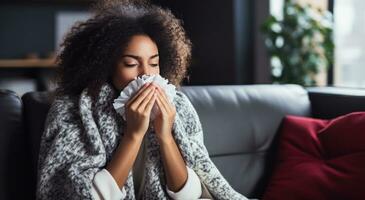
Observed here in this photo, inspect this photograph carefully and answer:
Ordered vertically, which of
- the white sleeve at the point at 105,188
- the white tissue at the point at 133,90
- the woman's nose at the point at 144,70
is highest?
the woman's nose at the point at 144,70

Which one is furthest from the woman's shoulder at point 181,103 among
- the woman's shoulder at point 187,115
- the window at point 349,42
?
the window at point 349,42

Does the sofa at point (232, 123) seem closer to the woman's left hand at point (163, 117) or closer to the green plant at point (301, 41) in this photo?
the woman's left hand at point (163, 117)

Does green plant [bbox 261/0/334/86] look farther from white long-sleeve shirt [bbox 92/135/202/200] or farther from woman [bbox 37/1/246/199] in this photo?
white long-sleeve shirt [bbox 92/135/202/200]

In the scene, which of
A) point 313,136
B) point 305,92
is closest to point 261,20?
point 305,92

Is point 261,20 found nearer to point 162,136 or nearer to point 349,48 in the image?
point 349,48

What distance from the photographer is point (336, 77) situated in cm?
372

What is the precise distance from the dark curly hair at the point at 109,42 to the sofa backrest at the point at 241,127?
0.73 ft

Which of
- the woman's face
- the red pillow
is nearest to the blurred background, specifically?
the red pillow

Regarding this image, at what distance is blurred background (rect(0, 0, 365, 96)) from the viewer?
3379 millimetres

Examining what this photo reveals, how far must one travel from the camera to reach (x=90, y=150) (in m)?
1.27

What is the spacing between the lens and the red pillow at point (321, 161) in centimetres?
156

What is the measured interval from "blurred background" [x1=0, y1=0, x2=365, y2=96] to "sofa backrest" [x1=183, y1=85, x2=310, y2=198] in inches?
54.6

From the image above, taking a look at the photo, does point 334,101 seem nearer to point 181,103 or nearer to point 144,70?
point 181,103

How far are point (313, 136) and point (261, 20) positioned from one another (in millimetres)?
2359
